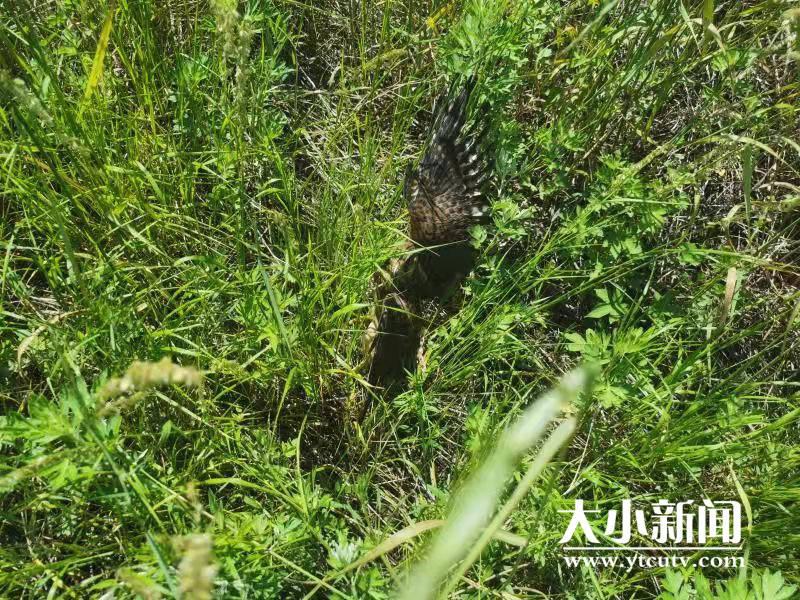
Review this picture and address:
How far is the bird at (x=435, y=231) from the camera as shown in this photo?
5.94ft

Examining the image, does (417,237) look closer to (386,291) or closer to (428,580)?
(386,291)

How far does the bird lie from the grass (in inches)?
2.6

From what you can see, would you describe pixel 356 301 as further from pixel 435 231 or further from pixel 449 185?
pixel 449 185

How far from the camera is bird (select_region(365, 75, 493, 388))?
1.81 meters

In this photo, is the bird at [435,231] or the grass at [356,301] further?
the bird at [435,231]

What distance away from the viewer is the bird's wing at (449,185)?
1.80 meters

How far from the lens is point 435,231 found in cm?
180

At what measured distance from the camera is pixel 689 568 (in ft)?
5.57

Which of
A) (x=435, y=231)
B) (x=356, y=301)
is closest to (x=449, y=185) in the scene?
(x=435, y=231)

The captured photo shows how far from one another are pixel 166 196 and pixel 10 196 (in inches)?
17.6

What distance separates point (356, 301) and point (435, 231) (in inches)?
12.4

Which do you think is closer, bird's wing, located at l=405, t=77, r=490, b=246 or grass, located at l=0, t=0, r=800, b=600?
grass, located at l=0, t=0, r=800, b=600

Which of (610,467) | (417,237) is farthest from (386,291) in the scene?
(610,467)

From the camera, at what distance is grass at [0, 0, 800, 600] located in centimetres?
157
